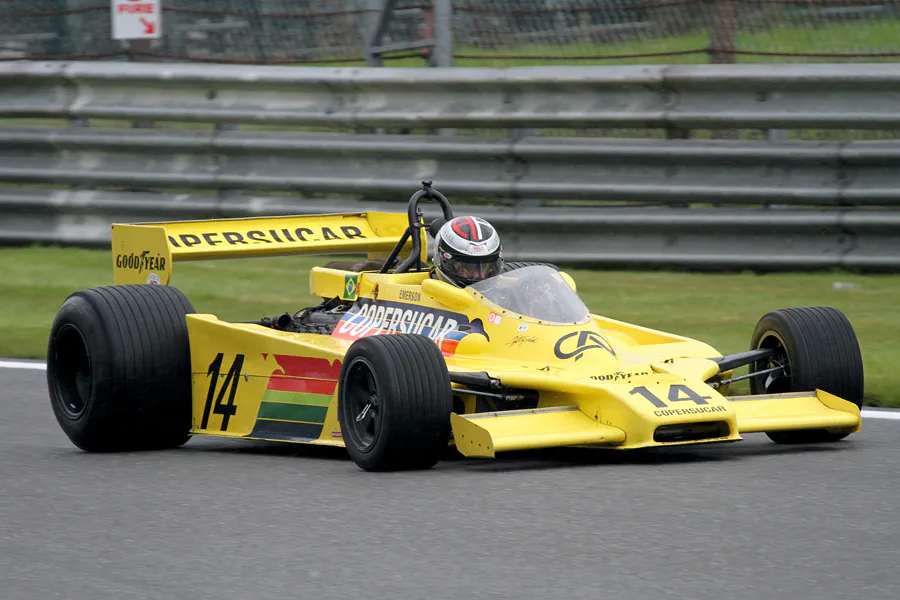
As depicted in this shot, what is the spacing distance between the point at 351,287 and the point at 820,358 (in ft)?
7.91

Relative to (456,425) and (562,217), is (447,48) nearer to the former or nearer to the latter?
(562,217)

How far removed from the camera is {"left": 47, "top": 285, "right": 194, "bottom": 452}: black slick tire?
7.40 m

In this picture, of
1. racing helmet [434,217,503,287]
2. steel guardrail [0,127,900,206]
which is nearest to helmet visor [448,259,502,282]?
racing helmet [434,217,503,287]

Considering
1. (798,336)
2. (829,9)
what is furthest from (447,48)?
(798,336)

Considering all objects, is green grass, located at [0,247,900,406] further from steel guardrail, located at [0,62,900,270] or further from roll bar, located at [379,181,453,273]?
roll bar, located at [379,181,453,273]

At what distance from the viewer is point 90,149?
12.5m

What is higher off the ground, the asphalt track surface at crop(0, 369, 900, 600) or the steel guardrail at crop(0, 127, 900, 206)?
the steel guardrail at crop(0, 127, 900, 206)

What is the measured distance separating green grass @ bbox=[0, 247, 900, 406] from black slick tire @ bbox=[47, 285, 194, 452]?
266cm

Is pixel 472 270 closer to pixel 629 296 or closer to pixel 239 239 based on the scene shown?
pixel 239 239

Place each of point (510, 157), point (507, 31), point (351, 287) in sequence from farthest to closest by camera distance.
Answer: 1. point (507, 31)
2. point (510, 157)
3. point (351, 287)

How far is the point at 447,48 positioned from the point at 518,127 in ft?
3.12

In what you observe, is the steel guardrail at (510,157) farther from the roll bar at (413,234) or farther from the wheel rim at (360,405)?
the wheel rim at (360,405)

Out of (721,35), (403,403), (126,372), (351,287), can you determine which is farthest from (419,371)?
(721,35)

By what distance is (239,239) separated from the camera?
8.70 meters
